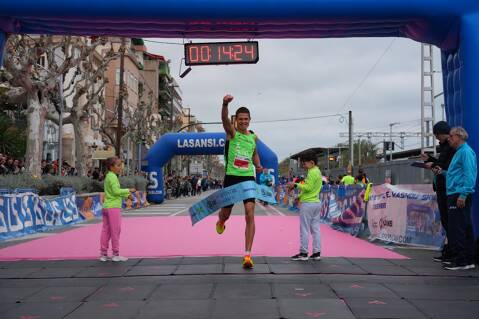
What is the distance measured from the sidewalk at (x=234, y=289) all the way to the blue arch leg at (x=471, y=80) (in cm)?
176

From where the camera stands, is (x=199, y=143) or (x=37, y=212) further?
(x=199, y=143)

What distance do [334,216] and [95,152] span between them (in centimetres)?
3546

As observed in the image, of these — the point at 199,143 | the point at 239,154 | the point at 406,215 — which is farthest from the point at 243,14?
the point at 199,143

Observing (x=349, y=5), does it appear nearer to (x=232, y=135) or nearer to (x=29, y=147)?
(x=232, y=135)

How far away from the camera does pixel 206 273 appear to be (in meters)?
6.76

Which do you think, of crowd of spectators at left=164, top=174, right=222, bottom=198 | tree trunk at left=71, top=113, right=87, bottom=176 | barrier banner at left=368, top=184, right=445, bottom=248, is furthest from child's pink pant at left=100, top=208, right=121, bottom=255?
crowd of spectators at left=164, top=174, right=222, bottom=198

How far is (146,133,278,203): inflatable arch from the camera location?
31917 millimetres

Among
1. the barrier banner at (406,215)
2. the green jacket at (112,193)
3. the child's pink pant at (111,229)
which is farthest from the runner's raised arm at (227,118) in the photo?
the barrier banner at (406,215)

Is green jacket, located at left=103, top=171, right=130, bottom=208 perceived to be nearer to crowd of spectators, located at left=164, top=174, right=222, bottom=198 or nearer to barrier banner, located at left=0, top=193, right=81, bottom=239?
barrier banner, located at left=0, top=193, right=81, bottom=239

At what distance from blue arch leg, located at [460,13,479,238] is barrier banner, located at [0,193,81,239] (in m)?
9.00

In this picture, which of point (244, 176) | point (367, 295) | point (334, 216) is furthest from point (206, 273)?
point (334, 216)

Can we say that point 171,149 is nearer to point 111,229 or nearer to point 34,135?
point 34,135

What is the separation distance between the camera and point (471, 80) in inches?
319

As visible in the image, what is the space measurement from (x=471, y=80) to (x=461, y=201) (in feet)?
6.43
